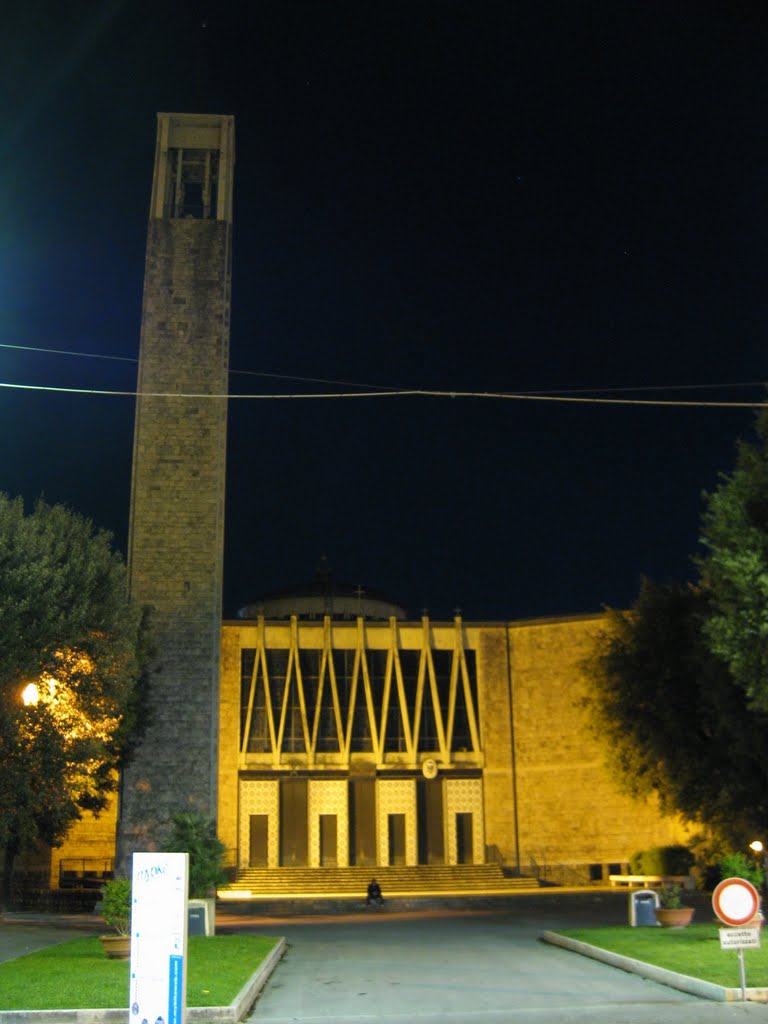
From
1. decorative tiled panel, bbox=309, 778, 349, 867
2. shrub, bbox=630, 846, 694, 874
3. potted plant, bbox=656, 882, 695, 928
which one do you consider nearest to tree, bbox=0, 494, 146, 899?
potted plant, bbox=656, 882, 695, 928

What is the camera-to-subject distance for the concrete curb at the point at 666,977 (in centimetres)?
1130

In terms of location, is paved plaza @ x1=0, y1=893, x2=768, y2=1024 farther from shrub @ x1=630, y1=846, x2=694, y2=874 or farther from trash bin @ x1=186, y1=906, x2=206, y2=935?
shrub @ x1=630, y1=846, x2=694, y2=874

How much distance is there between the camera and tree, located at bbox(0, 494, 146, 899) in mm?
21875

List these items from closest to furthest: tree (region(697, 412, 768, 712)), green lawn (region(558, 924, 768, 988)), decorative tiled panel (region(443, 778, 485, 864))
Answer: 1. green lawn (region(558, 924, 768, 988))
2. tree (region(697, 412, 768, 712))
3. decorative tiled panel (region(443, 778, 485, 864))

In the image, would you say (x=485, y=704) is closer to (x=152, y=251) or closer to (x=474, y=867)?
(x=474, y=867)

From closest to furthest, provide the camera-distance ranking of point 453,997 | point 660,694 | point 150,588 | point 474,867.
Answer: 1. point 453,997
2. point 660,694
3. point 150,588
4. point 474,867

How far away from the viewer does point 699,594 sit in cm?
2686

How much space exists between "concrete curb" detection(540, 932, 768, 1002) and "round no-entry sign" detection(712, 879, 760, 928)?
688 mm

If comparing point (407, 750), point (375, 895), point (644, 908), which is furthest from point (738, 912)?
point (407, 750)

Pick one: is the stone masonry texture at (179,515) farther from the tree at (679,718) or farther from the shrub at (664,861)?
the shrub at (664,861)

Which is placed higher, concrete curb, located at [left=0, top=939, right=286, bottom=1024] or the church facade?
the church facade

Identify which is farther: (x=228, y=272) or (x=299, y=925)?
(x=228, y=272)

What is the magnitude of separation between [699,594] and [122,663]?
560 inches

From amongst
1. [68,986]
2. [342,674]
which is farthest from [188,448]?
[68,986]
